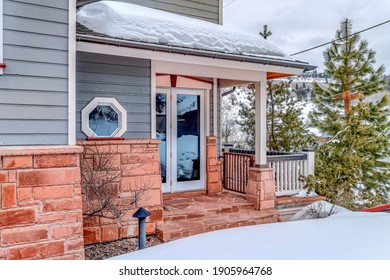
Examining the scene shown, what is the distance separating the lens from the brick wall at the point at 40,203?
3523 millimetres

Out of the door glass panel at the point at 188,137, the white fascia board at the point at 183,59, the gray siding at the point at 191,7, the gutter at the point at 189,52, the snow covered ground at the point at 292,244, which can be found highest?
the gray siding at the point at 191,7

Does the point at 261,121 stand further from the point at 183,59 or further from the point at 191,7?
the point at 191,7

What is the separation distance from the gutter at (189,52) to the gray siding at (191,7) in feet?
7.06

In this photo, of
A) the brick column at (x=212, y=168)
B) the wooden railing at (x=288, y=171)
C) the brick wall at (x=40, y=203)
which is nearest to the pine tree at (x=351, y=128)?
the wooden railing at (x=288, y=171)

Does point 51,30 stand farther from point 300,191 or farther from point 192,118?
point 300,191

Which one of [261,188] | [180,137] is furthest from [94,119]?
[261,188]

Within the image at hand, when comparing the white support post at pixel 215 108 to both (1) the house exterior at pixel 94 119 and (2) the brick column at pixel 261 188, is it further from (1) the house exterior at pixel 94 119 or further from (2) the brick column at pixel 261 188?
(2) the brick column at pixel 261 188

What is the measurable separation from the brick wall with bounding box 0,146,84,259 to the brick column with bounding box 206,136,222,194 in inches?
149

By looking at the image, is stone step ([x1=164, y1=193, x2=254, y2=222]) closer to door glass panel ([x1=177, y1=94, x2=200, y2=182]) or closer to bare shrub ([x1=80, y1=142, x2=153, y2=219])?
door glass panel ([x1=177, y1=94, x2=200, y2=182])

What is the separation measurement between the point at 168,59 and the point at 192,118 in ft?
7.81

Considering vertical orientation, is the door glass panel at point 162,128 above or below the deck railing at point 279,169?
above

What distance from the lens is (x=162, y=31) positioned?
5164 mm
